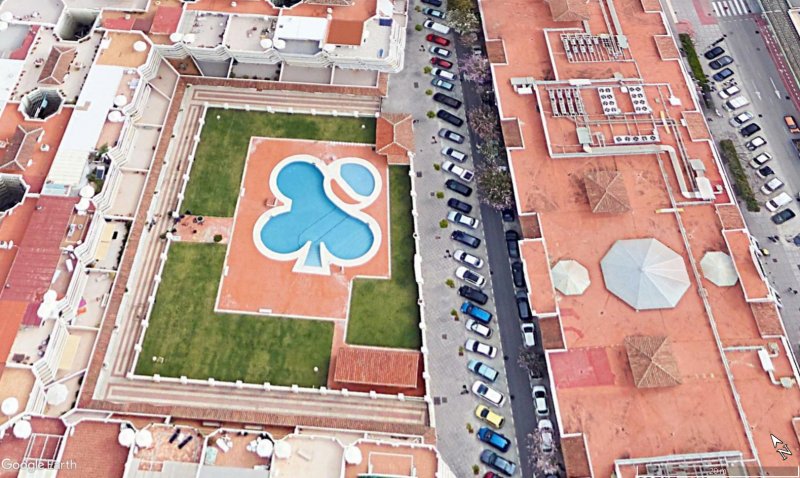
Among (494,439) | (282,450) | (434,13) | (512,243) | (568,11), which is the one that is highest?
(434,13)

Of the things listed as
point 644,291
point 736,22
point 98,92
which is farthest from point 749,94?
point 98,92

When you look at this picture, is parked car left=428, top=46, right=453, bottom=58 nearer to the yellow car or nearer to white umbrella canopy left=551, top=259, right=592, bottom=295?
white umbrella canopy left=551, top=259, right=592, bottom=295

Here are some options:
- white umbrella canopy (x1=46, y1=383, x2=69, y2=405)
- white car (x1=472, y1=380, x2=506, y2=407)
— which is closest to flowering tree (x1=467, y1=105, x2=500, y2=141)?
white car (x1=472, y1=380, x2=506, y2=407)

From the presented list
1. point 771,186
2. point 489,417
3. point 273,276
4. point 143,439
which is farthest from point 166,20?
point 771,186

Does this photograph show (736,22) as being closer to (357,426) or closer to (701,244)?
(701,244)

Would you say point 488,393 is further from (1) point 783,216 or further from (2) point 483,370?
(1) point 783,216
